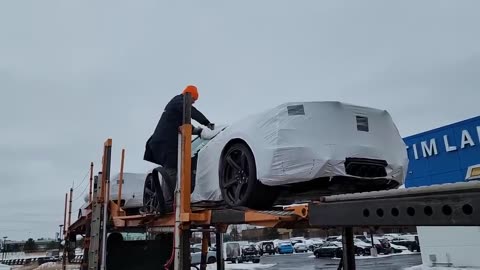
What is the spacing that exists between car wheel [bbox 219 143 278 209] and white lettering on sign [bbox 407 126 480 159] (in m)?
12.4

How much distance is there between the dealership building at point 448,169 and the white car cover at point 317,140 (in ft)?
38.0

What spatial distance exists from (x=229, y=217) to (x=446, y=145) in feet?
45.0

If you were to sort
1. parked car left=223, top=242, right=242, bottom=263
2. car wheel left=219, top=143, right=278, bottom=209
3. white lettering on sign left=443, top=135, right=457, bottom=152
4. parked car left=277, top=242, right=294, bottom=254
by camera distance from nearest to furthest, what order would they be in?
car wheel left=219, top=143, right=278, bottom=209 < white lettering on sign left=443, top=135, right=457, bottom=152 < parked car left=223, top=242, right=242, bottom=263 < parked car left=277, top=242, right=294, bottom=254

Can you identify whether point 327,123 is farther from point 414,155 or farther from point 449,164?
point 414,155

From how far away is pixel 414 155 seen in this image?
54.9 ft

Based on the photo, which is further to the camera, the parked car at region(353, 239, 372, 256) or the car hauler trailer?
the parked car at region(353, 239, 372, 256)

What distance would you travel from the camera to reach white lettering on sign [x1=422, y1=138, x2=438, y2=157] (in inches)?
617

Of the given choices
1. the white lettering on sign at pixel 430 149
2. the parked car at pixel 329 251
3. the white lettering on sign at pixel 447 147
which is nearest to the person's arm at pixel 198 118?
the white lettering on sign at pixel 447 147

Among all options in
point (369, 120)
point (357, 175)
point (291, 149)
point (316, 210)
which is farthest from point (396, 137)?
point (316, 210)

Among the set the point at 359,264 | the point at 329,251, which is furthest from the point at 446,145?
the point at 329,251

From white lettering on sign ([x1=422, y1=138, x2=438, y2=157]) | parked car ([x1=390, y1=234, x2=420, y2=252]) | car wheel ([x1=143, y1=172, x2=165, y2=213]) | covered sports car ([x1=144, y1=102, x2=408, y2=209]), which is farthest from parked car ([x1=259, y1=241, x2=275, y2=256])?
covered sports car ([x1=144, y1=102, x2=408, y2=209])

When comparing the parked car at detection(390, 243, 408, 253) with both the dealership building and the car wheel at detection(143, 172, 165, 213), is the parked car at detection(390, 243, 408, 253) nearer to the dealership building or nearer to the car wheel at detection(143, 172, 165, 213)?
the dealership building

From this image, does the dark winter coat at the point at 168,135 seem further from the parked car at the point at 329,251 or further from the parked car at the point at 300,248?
the parked car at the point at 300,248

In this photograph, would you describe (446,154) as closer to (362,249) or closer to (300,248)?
(362,249)
